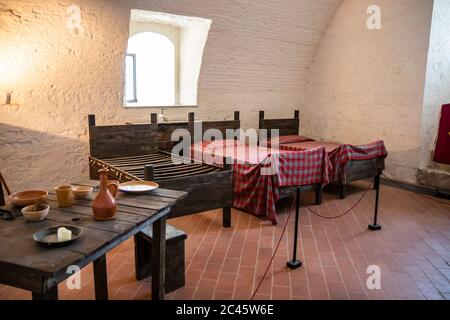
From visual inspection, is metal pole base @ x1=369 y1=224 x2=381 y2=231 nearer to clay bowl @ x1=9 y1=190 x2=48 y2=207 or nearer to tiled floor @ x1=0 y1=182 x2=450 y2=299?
tiled floor @ x1=0 y1=182 x2=450 y2=299

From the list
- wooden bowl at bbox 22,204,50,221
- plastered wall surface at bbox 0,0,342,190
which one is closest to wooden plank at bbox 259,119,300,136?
plastered wall surface at bbox 0,0,342,190

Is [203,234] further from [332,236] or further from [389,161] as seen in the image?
[389,161]

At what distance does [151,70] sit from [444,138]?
16.5 feet

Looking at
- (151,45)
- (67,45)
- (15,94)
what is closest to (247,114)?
(151,45)

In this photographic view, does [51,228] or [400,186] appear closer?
[51,228]

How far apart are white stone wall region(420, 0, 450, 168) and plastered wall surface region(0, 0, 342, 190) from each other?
187cm

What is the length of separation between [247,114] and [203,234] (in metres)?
3.44

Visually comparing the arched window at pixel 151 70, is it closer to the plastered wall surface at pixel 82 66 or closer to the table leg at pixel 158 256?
the plastered wall surface at pixel 82 66

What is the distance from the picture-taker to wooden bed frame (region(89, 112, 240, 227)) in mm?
3682

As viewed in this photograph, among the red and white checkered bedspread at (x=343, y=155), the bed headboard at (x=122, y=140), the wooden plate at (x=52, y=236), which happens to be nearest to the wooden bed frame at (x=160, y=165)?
the bed headboard at (x=122, y=140)

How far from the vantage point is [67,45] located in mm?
4652

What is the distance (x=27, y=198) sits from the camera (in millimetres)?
2172
